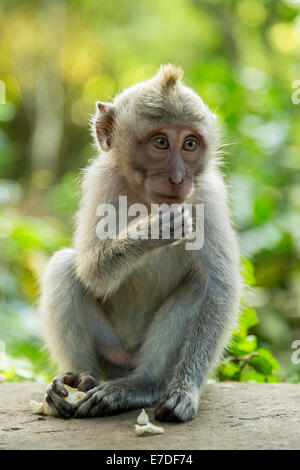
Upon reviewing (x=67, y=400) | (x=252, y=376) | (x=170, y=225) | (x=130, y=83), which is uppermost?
(x=130, y=83)

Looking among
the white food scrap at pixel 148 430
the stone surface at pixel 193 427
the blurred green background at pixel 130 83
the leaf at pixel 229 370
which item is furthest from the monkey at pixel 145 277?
the leaf at pixel 229 370

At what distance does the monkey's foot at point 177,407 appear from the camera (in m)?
4.45

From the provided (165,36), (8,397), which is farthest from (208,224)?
(165,36)

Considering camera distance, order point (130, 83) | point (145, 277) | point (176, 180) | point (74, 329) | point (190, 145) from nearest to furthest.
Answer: point (176, 180)
point (190, 145)
point (74, 329)
point (145, 277)
point (130, 83)

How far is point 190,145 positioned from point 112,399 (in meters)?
2.11

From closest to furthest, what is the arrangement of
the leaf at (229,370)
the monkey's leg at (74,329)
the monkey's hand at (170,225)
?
the monkey's hand at (170,225), the monkey's leg at (74,329), the leaf at (229,370)

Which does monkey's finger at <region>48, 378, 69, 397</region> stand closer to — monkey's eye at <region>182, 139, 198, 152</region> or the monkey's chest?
the monkey's chest

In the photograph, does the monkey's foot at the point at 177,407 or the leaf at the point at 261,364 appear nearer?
the monkey's foot at the point at 177,407

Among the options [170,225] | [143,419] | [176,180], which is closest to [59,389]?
[143,419]

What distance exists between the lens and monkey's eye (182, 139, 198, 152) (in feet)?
16.9

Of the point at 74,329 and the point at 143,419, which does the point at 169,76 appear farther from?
the point at 143,419

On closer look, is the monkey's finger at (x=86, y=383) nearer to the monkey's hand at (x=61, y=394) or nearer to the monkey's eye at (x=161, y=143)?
the monkey's hand at (x=61, y=394)

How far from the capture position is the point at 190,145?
519 cm

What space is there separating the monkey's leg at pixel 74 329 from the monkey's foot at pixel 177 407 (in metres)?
0.80
